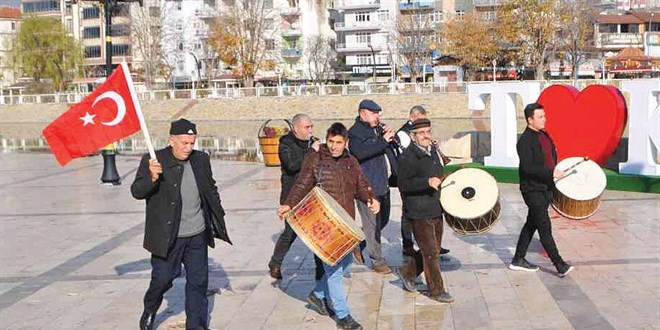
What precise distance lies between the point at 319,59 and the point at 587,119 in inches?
2427

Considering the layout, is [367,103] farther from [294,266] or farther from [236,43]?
[236,43]

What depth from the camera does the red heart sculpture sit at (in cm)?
1431

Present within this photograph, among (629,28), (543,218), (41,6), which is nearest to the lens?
(543,218)

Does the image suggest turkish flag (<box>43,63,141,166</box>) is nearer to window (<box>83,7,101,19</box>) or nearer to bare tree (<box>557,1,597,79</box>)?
bare tree (<box>557,1,597,79</box>)

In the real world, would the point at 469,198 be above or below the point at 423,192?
below

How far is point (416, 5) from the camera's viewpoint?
237 feet

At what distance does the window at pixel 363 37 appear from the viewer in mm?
75312

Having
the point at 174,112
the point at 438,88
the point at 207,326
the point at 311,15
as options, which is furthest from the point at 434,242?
the point at 311,15

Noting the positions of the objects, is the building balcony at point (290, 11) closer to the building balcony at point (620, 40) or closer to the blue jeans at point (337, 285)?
the building balcony at point (620, 40)

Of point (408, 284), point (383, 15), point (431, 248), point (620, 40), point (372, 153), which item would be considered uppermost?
point (383, 15)

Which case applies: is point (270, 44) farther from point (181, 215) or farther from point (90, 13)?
point (181, 215)

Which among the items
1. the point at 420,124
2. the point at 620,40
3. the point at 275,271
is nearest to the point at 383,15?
the point at 620,40

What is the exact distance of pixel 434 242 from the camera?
739cm

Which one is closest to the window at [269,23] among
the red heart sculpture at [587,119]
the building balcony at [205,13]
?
the building balcony at [205,13]
